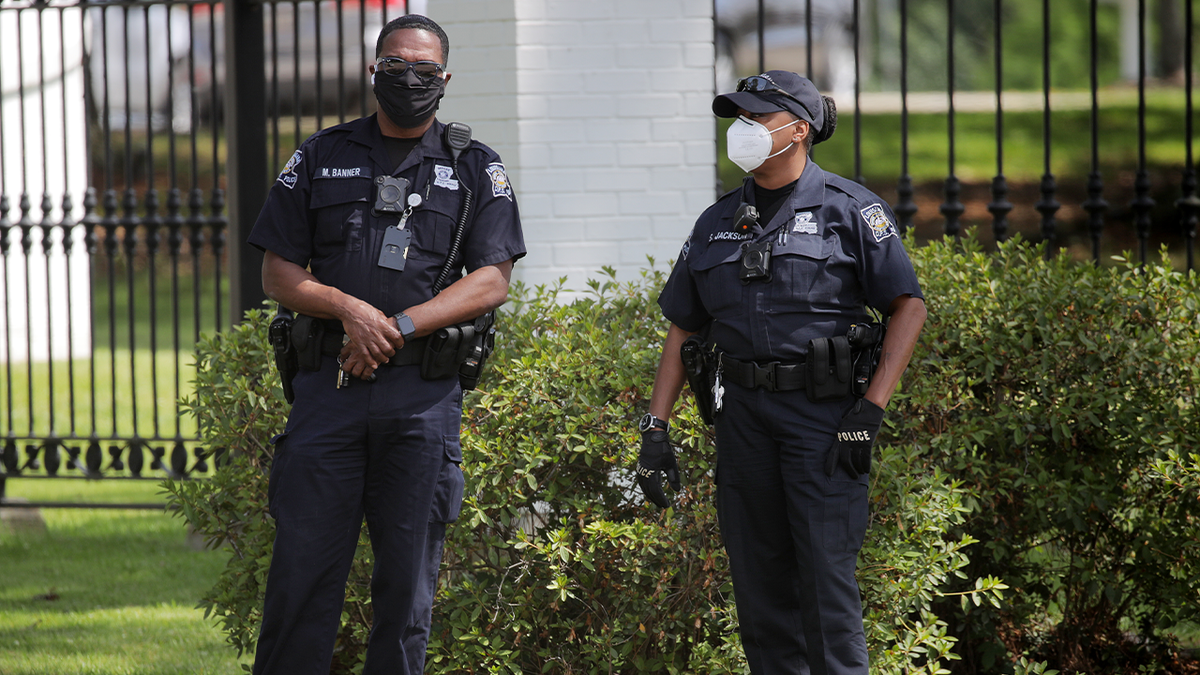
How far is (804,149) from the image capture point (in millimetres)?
2963

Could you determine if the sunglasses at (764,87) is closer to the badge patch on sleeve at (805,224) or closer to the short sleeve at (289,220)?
the badge patch on sleeve at (805,224)

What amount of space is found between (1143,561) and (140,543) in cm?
496

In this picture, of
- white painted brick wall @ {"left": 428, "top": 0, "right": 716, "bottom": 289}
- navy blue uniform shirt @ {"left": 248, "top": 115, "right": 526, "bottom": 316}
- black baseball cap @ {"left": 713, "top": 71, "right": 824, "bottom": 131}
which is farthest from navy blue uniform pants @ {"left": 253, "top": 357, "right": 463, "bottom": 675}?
white painted brick wall @ {"left": 428, "top": 0, "right": 716, "bottom": 289}

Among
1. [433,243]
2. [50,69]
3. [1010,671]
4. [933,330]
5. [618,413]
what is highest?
[50,69]

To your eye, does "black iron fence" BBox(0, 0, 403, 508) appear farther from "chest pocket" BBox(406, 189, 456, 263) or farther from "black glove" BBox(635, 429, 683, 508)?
"black glove" BBox(635, 429, 683, 508)

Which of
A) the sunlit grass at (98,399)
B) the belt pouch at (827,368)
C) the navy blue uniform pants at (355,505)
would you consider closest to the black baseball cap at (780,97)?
the belt pouch at (827,368)

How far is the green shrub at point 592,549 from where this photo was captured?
329cm

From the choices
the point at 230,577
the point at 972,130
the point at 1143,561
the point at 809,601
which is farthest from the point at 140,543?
the point at 972,130

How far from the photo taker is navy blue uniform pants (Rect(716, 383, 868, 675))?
A: 9.21 feet

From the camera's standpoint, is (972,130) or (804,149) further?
(972,130)

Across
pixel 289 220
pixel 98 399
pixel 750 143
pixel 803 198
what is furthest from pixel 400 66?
pixel 98 399

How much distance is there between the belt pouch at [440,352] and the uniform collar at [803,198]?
0.85m

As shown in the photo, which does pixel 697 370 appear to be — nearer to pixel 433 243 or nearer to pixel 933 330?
pixel 433 243

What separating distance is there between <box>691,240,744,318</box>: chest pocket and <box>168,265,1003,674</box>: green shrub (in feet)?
1.84
